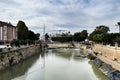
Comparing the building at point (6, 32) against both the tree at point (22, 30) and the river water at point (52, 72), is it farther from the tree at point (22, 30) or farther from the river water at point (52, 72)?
the river water at point (52, 72)

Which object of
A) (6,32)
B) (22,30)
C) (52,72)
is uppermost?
(22,30)

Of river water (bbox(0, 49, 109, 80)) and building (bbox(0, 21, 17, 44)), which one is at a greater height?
building (bbox(0, 21, 17, 44))

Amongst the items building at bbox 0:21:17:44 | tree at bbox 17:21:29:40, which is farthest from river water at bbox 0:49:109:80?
tree at bbox 17:21:29:40

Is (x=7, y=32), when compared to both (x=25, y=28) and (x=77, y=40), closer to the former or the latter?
(x=25, y=28)

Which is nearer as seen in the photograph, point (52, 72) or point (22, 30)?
point (52, 72)

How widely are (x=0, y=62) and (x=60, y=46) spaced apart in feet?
211

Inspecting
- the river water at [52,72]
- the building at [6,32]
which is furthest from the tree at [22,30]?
the river water at [52,72]

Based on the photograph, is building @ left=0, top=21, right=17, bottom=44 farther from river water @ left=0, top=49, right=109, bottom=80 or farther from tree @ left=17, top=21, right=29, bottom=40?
river water @ left=0, top=49, right=109, bottom=80

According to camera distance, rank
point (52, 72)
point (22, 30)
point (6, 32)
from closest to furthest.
Result: point (52, 72) < point (6, 32) < point (22, 30)

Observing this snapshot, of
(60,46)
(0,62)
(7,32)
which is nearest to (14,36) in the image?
(7,32)

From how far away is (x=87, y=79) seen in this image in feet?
75.3

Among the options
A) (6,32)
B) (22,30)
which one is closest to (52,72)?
(6,32)

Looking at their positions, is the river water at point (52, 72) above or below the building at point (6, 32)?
below

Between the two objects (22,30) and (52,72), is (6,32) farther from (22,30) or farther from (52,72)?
(52,72)
